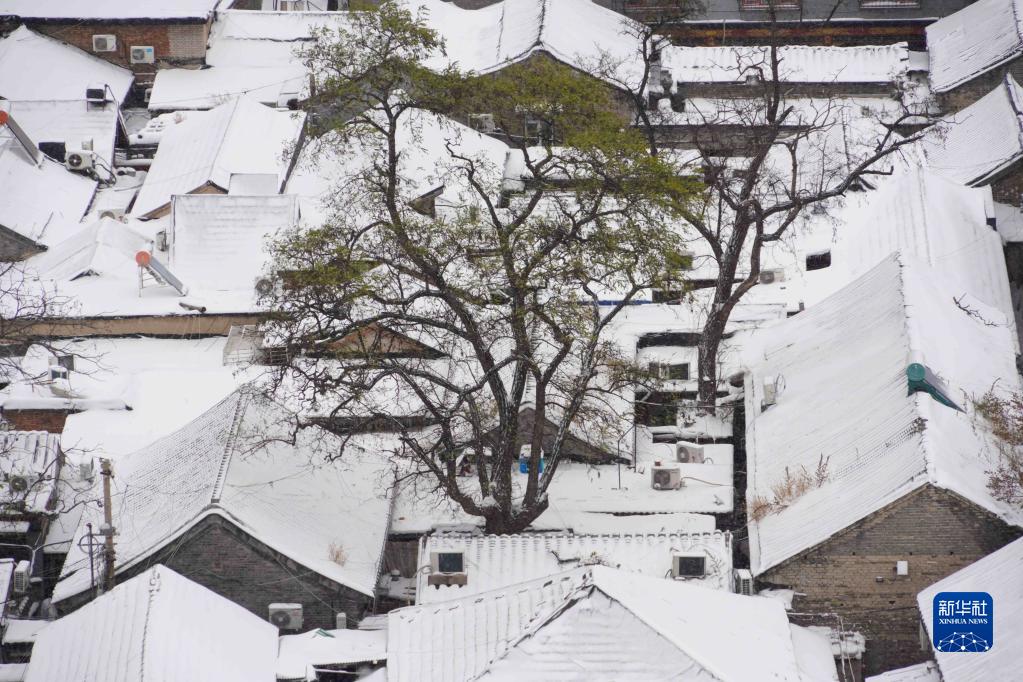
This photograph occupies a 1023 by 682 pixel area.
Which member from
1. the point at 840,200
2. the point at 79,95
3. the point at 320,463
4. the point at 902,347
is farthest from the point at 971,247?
the point at 79,95

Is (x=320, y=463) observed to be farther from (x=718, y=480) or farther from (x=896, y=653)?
(x=896, y=653)

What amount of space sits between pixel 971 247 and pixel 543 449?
13395mm

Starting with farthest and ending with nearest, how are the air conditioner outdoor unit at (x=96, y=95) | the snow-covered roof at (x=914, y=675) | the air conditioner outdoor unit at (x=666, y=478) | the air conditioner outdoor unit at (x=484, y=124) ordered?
the air conditioner outdoor unit at (x=96, y=95), the air conditioner outdoor unit at (x=484, y=124), the air conditioner outdoor unit at (x=666, y=478), the snow-covered roof at (x=914, y=675)

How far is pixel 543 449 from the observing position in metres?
47.3

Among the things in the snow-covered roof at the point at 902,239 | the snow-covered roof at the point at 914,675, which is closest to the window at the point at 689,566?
the snow-covered roof at the point at 914,675

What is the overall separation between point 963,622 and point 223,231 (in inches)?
965

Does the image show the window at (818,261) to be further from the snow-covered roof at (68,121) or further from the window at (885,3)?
the snow-covered roof at (68,121)

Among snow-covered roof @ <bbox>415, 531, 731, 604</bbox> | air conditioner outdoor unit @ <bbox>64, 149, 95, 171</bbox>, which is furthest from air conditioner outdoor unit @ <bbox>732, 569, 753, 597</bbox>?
air conditioner outdoor unit @ <bbox>64, 149, 95, 171</bbox>

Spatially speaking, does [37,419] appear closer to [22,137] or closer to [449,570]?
[22,137]

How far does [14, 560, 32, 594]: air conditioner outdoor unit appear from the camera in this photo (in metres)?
43.8

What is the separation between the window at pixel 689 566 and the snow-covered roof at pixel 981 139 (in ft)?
65.5

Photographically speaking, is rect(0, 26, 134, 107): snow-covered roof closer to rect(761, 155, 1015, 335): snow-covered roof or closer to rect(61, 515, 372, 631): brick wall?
rect(761, 155, 1015, 335): snow-covered roof

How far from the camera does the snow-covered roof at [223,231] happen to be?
182ft

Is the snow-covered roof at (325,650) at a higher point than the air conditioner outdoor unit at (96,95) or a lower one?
lower
